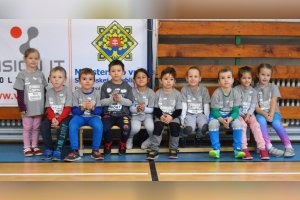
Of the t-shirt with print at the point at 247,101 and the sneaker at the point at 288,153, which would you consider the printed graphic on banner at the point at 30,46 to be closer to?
the t-shirt with print at the point at 247,101

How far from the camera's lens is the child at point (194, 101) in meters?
3.18

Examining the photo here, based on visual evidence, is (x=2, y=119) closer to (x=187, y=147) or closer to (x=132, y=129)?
(x=132, y=129)

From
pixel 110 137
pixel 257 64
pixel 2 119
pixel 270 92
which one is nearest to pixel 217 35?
pixel 257 64

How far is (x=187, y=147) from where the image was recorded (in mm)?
3357

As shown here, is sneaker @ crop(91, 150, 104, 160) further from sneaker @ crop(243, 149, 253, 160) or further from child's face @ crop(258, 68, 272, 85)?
child's face @ crop(258, 68, 272, 85)

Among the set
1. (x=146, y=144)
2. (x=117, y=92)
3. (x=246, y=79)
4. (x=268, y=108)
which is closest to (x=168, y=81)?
(x=117, y=92)

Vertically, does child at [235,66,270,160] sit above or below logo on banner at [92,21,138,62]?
below

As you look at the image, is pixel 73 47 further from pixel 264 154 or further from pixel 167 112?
pixel 264 154

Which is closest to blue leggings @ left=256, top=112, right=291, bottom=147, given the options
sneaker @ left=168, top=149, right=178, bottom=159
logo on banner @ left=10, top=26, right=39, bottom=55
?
sneaker @ left=168, top=149, right=178, bottom=159

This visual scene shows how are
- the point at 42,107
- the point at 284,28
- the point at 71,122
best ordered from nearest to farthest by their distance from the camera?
the point at 71,122 < the point at 42,107 < the point at 284,28

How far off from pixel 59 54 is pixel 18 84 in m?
0.48

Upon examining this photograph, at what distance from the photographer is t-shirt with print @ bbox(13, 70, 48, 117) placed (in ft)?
10.5

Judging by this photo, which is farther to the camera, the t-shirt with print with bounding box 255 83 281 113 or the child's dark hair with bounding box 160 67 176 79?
the t-shirt with print with bounding box 255 83 281 113

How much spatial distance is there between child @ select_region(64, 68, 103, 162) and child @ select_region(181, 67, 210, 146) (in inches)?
29.0
